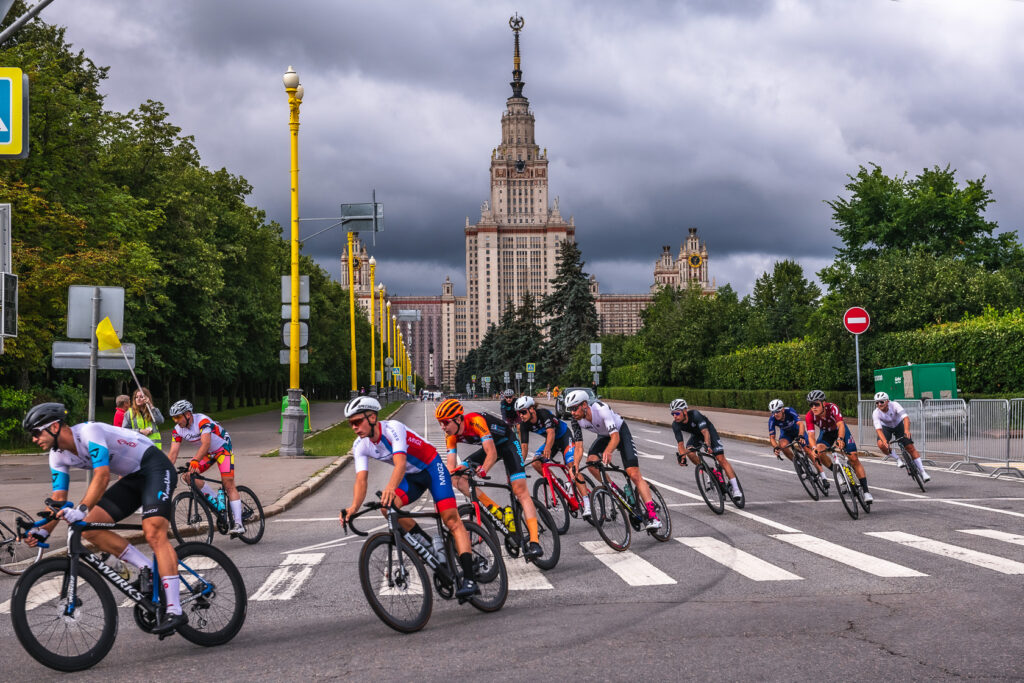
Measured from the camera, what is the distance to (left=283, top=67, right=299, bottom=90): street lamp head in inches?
947

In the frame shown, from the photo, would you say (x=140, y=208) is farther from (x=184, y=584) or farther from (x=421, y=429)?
(x=184, y=584)

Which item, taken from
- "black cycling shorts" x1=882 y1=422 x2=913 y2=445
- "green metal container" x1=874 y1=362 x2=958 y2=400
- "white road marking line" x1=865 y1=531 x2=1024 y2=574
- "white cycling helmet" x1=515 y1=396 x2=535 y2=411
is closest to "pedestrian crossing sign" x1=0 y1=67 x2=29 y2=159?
"white cycling helmet" x1=515 y1=396 x2=535 y2=411

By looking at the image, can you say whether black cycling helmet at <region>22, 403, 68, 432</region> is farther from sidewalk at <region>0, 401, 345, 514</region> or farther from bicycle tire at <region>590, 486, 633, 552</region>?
sidewalk at <region>0, 401, 345, 514</region>

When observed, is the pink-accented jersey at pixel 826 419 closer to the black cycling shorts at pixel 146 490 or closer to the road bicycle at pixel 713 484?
the road bicycle at pixel 713 484

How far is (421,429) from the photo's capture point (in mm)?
41594

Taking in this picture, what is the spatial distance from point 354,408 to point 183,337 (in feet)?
118

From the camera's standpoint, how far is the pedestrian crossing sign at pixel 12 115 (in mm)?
10328

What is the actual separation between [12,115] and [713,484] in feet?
33.1

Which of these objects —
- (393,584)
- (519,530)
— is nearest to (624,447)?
(519,530)

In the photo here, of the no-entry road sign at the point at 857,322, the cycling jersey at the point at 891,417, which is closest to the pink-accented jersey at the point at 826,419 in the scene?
the cycling jersey at the point at 891,417

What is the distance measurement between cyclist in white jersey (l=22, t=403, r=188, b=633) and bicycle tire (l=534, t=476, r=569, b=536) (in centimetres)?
510

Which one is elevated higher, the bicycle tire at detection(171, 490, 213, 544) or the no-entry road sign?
the no-entry road sign

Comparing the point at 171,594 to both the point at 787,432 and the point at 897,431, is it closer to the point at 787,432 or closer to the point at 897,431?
the point at 787,432

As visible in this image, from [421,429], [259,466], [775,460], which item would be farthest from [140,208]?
[775,460]
